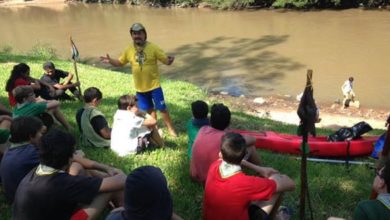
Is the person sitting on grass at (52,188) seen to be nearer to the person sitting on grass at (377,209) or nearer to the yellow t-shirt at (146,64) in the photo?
the person sitting on grass at (377,209)

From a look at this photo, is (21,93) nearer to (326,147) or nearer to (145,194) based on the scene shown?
(145,194)

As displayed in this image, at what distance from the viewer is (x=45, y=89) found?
8.09 m

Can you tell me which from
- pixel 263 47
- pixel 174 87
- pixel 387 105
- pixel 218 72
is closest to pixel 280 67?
pixel 218 72

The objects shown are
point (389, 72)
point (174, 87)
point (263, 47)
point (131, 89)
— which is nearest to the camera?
point (131, 89)

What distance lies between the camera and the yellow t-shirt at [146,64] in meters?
6.66

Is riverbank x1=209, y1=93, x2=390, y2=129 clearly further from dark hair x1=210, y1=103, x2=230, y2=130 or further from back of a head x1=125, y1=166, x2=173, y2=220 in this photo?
back of a head x1=125, y1=166, x2=173, y2=220

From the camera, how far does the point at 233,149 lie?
3.63m

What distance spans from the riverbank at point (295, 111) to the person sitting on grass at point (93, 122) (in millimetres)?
7417

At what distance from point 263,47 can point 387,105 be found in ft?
32.8

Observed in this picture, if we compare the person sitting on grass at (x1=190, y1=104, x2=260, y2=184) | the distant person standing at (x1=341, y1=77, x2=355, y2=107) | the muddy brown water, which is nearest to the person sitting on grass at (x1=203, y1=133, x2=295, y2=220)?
the person sitting on grass at (x1=190, y1=104, x2=260, y2=184)

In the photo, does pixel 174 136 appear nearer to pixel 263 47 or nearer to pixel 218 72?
pixel 218 72

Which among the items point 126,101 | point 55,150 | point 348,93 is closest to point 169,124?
point 126,101

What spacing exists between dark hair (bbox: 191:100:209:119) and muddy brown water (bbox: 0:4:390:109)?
37.0 feet

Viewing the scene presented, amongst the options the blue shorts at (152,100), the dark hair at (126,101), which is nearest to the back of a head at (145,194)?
the dark hair at (126,101)
